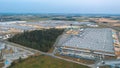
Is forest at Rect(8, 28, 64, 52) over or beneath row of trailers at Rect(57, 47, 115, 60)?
over

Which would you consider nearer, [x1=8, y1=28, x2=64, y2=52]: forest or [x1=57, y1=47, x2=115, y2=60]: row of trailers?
[x1=57, y1=47, x2=115, y2=60]: row of trailers

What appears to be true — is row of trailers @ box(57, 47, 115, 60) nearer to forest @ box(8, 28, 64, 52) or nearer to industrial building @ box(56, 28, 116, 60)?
industrial building @ box(56, 28, 116, 60)

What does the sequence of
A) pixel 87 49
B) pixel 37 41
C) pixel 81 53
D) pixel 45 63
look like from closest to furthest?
pixel 45 63 → pixel 81 53 → pixel 87 49 → pixel 37 41

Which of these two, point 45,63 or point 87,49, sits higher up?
point 87,49

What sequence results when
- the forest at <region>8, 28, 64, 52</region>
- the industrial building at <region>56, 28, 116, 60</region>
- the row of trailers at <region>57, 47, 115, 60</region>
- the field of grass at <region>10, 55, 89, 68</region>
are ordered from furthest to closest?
the forest at <region>8, 28, 64, 52</region>, the industrial building at <region>56, 28, 116, 60</region>, the row of trailers at <region>57, 47, 115, 60</region>, the field of grass at <region>10, 55, 89, 68</region>

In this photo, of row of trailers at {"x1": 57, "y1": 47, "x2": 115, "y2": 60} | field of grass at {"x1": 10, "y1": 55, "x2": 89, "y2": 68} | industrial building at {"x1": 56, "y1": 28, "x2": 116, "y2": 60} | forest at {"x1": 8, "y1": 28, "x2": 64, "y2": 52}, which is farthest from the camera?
forest at {"x1": 8, "y1": 28, "x2": 64, "y2": 52}

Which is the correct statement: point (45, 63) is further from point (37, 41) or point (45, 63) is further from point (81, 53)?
point (37, 41)

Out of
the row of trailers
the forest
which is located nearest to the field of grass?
the row of trailers

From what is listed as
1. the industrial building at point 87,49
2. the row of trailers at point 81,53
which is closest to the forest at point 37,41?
the industrial building at point 87,49

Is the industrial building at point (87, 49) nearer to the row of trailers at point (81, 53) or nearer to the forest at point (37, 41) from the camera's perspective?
the row of trailers at point (81, 53)

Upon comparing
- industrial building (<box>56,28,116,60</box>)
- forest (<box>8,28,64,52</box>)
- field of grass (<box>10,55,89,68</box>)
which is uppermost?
forest (<box>8,28,64,52</box>)

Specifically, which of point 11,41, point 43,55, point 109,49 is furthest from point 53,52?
point 11,41

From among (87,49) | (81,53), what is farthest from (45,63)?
(87,49)
